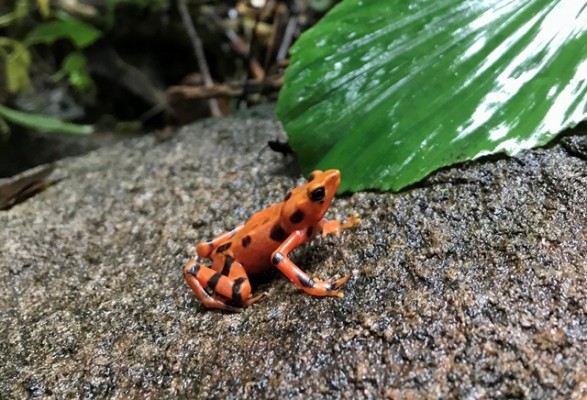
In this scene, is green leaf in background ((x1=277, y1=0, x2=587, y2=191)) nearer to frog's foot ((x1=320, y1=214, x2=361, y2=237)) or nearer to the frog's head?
frog's foot ((x1=320, y1=214, x2=361, y2=237))

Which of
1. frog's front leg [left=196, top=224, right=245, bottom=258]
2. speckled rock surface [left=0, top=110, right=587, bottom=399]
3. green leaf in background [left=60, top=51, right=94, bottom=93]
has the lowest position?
speckled rock surface [left=0, top=110, right=587, bottom=399]

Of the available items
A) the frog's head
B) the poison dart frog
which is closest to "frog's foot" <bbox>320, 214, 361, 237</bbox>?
the poison dart frog

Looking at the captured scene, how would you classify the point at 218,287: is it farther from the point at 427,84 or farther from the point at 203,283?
the point at 427,84

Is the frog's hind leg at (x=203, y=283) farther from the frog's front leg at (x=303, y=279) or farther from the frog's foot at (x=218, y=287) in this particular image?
the frog's front leg at (x=303, y=279)

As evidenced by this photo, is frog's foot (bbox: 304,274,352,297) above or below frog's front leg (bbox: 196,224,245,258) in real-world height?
below

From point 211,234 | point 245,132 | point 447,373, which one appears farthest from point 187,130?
point 447,373

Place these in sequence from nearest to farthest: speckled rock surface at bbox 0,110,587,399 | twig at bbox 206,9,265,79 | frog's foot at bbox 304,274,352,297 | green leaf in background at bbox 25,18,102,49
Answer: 1. speckled rock surface at bbox 0,110,587,399
2. frog's foot at bbox 304,274,352,297
3. green leaf in background at bbox 25,18,102,49
4. twig at bbox 206,9,265,79

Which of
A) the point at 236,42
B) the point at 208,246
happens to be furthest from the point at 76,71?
the point at 208,246

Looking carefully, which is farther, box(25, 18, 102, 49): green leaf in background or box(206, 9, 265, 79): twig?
box(206, 9, 265, 79): twig
